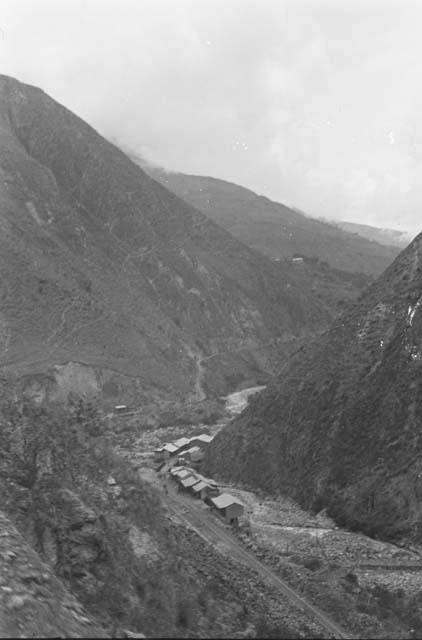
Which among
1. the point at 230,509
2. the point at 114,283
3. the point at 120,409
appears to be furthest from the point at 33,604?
the point at 114,283

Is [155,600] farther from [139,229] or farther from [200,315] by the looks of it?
[139,229]

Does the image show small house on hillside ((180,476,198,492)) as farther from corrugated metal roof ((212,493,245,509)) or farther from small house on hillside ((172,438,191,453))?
small house on hillside ((172,438,191,453))

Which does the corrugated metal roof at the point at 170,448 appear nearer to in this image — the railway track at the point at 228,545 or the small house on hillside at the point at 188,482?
the small house on hillside at the point at 188,482

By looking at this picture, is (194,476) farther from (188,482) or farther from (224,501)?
(224,501)

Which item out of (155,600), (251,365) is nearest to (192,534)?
(155,600)

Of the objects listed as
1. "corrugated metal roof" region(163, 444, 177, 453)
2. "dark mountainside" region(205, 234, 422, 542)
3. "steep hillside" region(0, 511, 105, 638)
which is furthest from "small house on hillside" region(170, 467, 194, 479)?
"steep hillside" region(0, 511, 105, 638)

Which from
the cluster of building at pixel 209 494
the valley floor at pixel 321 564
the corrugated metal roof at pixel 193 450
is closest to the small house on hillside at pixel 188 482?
the cluster of building at pixel 209 494

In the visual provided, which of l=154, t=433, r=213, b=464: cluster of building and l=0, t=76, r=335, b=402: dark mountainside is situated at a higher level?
l=0, t=76, r=335, b=402: dark mountainside

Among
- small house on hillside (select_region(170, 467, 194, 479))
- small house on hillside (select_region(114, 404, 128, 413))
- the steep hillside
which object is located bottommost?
small house on hillside (select_region(114, 404, 128, 413))
